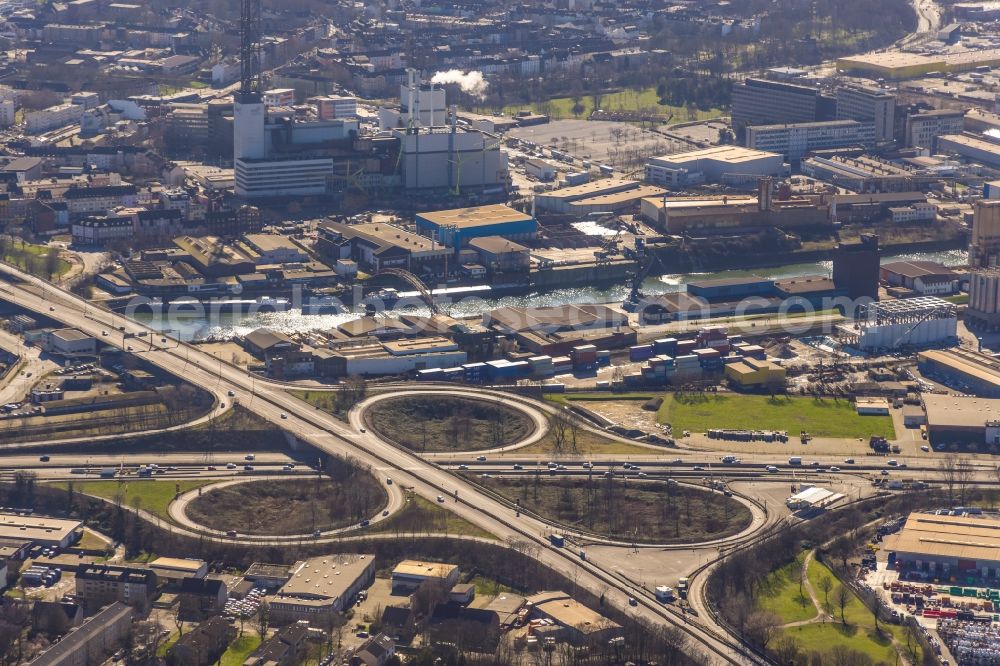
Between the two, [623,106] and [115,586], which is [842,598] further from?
[623,106]

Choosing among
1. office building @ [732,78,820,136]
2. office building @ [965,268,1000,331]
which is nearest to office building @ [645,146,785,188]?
office building @ [732,78,820,136]

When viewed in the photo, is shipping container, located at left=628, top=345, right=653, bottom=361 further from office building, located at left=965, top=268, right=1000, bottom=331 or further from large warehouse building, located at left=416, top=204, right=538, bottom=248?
large warehouse building, located at left=416, top=204, right=538, bottom=248

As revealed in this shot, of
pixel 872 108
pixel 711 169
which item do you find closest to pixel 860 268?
pixel 711 169

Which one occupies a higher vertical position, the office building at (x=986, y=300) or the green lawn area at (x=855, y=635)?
the office building at (x=986, y=300)

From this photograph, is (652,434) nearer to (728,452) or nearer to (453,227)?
(728,452)

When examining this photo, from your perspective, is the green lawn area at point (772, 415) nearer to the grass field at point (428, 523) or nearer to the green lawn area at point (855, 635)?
the grass field at point (428, 523)

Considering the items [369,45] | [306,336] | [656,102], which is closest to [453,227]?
[306,336]

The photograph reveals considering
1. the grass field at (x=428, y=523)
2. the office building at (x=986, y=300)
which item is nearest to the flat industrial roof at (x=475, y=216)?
the office building at (x=986, y=300)
